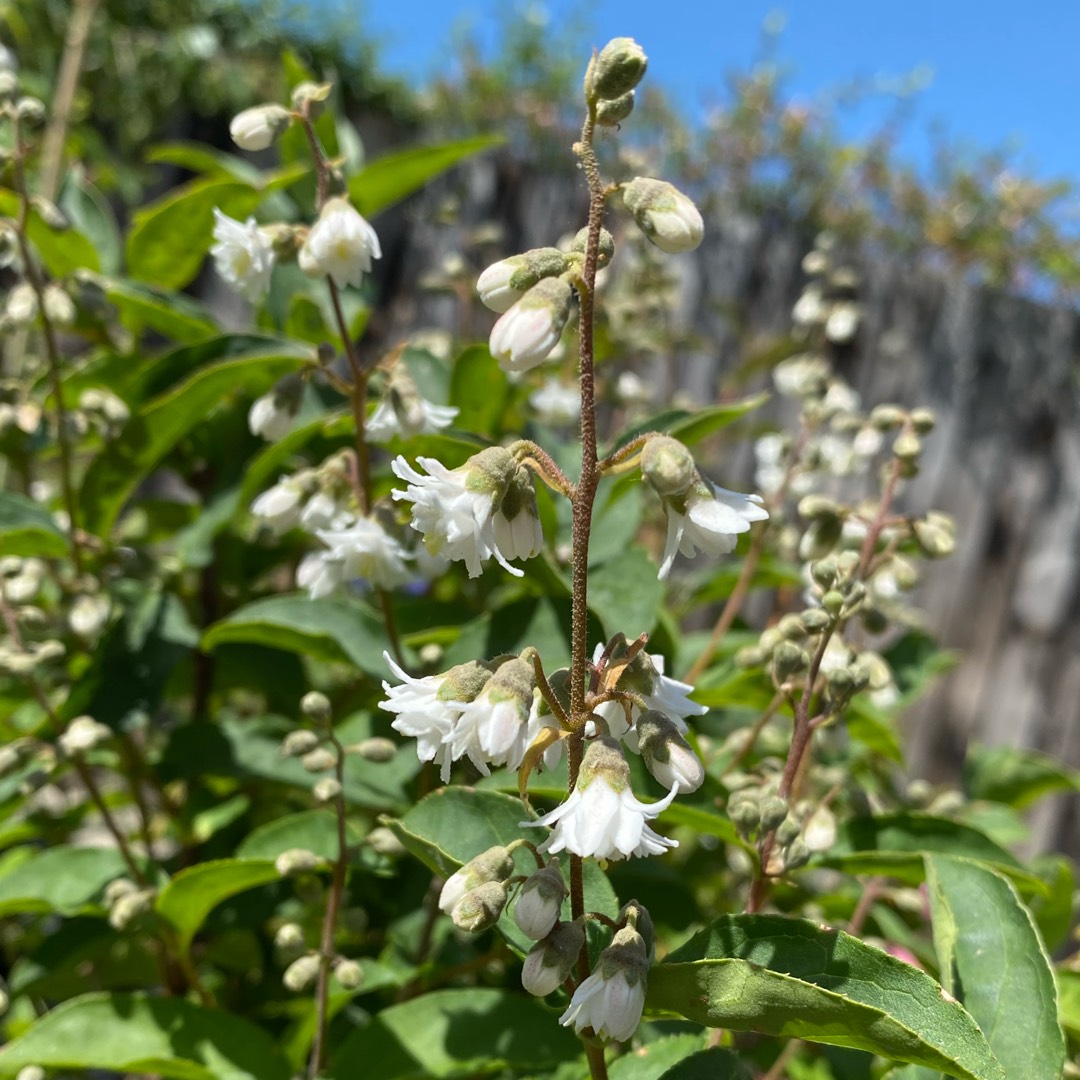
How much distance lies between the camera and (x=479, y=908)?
768 mm

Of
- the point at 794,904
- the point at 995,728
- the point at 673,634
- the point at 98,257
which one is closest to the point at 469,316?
the point at 98,257

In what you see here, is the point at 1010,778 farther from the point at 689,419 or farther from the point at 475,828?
the point at 475,828


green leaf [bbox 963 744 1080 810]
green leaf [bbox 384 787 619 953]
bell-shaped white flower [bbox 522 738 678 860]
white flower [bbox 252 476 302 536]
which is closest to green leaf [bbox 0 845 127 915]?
white flower [bbox 252 476 302 536]

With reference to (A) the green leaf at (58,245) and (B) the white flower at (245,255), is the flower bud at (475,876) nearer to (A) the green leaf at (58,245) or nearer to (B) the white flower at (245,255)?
(B) the white flower at (245,255)

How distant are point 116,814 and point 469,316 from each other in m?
1.57

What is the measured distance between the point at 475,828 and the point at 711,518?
37 centimetres

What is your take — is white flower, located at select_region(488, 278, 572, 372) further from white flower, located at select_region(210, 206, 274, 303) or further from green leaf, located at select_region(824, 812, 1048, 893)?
green leaf, located at select_region(824, 812, 1048, 893)

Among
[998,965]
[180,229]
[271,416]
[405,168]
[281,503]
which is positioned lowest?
[998,965]

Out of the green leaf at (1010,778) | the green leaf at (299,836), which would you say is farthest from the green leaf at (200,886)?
the green leaf at (1010,778)

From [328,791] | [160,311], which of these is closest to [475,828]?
[328,791]

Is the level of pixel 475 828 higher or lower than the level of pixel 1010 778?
lower

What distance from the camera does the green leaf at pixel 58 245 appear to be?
5.75ft

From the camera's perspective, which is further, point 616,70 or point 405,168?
point 405,168

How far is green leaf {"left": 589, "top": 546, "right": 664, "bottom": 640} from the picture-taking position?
1.23 m
